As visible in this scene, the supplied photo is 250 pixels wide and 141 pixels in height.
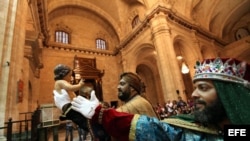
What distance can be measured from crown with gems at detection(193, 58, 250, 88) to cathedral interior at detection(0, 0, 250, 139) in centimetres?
972

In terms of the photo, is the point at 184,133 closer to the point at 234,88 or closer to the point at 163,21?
the point at 234,88

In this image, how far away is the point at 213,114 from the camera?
1392 mm

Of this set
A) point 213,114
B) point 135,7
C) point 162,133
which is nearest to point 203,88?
point 213,114

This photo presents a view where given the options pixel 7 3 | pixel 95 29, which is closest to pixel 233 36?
pixel 95 29

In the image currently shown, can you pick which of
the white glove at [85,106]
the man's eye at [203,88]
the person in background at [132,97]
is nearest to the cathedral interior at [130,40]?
the person in background at [132,97]

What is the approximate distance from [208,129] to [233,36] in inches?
1051

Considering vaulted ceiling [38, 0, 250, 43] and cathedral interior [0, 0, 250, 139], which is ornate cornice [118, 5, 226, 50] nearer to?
cathedral interior [0, 0, 250, 139]

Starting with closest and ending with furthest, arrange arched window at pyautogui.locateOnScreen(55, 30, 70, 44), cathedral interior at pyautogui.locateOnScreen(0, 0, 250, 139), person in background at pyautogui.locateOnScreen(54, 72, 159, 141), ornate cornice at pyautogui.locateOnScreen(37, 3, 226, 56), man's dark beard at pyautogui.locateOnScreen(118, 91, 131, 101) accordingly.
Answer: person in background at pyautogui.locateOnScreen(54, 72, 159, 141) → man's dark beard at pyautogui.locateOnScreen(118, 91, 131, 101) → cathedral interior at pyautogui.locateOnScreen(0, 0, 250, 139) → ornate cornice at pyautogui.locateOnScreen(37, 3, 226, 56) → arched window at pyautogui.locateOnScreen(55, 30, 70, 44)

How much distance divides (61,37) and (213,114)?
1919 cm


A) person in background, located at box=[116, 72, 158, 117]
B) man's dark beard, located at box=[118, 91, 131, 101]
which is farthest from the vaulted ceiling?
man's dark beard, located at box=[118, 91, 131, 101]

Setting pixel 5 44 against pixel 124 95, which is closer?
pixel 124 95

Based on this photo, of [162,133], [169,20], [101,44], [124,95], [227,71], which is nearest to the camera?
[162,133]

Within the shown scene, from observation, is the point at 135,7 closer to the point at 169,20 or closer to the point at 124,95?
the point at 169,20

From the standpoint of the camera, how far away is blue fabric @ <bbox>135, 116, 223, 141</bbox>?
4.29 ft
